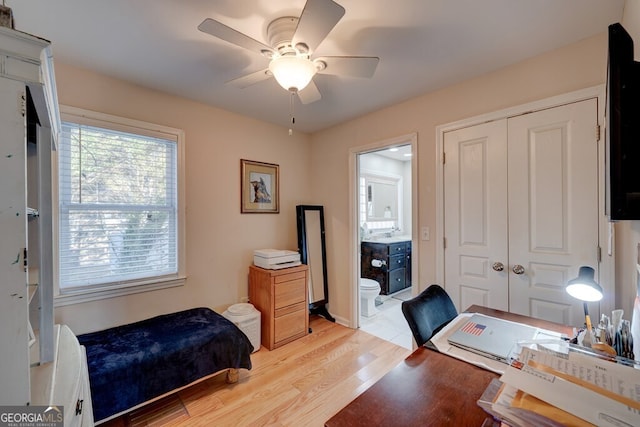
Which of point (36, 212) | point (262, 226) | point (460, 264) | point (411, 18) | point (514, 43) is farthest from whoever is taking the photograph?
point (262, 226)

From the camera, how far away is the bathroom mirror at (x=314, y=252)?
3205 millimetres

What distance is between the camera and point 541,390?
687 mm

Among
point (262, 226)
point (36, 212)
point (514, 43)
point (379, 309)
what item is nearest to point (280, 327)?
point (262, 226)

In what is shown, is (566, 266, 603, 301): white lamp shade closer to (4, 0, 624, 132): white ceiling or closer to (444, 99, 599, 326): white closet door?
(444, 99, 599, 326): white closet door

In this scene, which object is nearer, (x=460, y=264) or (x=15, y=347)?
(x=15, y=347)

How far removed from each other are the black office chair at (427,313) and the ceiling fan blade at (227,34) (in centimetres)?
153

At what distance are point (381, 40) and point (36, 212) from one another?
1.92 metres

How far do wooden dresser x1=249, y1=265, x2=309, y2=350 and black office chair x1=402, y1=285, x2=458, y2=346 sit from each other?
1546mm

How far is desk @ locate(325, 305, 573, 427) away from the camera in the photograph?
2.51 ft

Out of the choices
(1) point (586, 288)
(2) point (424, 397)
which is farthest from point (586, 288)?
(2) point (424, 397)

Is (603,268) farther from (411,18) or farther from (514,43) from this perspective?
(411,18)

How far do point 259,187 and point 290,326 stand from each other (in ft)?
5.09

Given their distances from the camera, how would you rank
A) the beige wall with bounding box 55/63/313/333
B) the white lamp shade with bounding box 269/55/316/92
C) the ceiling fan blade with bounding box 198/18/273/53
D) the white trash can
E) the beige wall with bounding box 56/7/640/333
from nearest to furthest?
the ceiling fan blade with bounding box 198/18/273/53 → the white lamp shade with bounding box 269/55/316/92 → the beige wall with bounding box 56/7/640/333 → the beige wall with bounding box 55/63/313/333 → the white trash can

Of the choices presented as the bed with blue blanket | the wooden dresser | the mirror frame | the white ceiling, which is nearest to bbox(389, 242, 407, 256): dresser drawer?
the mirror frame
